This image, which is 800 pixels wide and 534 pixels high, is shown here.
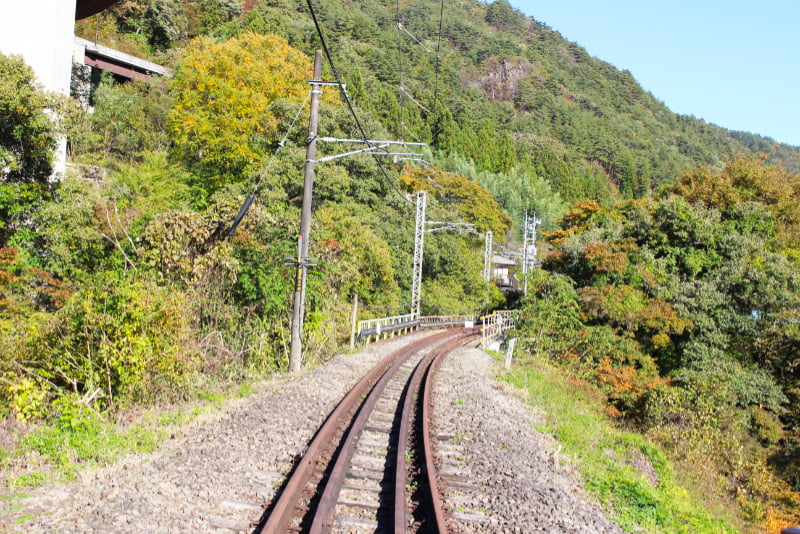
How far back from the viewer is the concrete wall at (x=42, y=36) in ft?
55.1

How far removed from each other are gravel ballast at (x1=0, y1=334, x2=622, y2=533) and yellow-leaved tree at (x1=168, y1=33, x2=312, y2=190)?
82.3ft

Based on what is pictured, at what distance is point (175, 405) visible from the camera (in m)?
9.48

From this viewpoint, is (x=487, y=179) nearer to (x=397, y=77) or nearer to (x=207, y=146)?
(x=397, y=77)

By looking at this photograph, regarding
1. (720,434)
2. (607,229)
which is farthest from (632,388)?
(607,229)

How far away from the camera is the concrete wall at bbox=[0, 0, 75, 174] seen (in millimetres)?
16797

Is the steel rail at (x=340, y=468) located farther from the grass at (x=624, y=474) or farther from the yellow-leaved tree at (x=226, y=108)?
the yellow-leaved tree at (x=226, y=108)

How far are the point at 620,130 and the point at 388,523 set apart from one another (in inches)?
7644

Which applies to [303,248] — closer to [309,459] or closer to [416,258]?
[309,459]

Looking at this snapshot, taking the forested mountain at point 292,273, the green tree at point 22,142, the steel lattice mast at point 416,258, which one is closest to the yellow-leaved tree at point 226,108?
the forested mountain at point 292,273

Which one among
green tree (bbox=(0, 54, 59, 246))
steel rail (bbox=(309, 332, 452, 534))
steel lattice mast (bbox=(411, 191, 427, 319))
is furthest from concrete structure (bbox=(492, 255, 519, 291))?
steel rail (bbox=(309, 332, 452, 534))

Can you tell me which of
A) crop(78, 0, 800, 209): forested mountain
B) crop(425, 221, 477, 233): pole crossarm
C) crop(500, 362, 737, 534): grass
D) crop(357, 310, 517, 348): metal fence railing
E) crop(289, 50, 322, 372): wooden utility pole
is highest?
crop(78, 0, 800, 209): forested mountain

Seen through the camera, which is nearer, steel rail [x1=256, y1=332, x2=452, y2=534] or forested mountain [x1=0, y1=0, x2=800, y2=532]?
steel rail [x1=256, y1=332, x2=452, y2=534]

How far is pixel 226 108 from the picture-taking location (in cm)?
3412

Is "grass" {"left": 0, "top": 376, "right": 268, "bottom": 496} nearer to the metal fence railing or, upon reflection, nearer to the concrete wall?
the concrete wall
